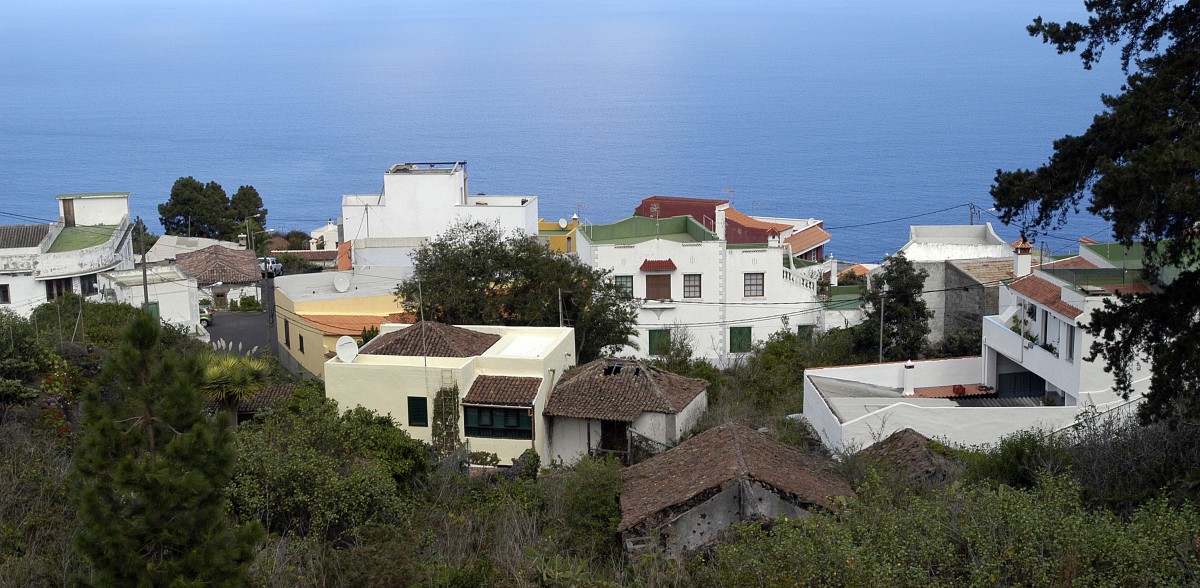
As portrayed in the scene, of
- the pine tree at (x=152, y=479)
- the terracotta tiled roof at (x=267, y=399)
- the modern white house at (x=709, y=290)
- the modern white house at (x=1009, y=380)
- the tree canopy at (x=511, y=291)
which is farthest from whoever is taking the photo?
the modern white house at (x=709, y=290)

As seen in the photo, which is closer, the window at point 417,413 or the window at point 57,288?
the window at point 417,413

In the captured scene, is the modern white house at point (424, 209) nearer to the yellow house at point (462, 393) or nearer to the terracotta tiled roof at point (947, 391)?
the terracotta tiled roof at point (947, 391)

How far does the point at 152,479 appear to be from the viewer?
11.7 m

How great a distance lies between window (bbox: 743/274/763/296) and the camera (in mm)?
41719

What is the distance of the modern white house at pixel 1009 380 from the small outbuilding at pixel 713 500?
586 cm

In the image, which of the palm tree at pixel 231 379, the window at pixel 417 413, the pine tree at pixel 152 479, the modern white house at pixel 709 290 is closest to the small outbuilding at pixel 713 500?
the pine tree at pixel 152 479

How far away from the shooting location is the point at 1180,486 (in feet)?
50.9

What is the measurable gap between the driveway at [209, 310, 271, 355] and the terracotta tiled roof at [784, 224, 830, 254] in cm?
2672

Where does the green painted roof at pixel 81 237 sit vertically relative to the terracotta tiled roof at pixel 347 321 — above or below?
above

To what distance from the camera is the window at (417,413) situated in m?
26.4

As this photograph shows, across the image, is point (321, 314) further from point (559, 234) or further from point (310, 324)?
point (559, 234)

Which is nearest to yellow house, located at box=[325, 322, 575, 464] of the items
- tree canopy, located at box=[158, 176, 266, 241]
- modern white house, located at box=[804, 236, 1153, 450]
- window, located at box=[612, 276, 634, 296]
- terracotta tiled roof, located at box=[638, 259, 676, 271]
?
modern white house, located at box=[804, 236, 1153, 450]

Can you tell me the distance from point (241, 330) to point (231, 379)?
23.0 meters

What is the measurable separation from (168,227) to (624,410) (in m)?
66.8
